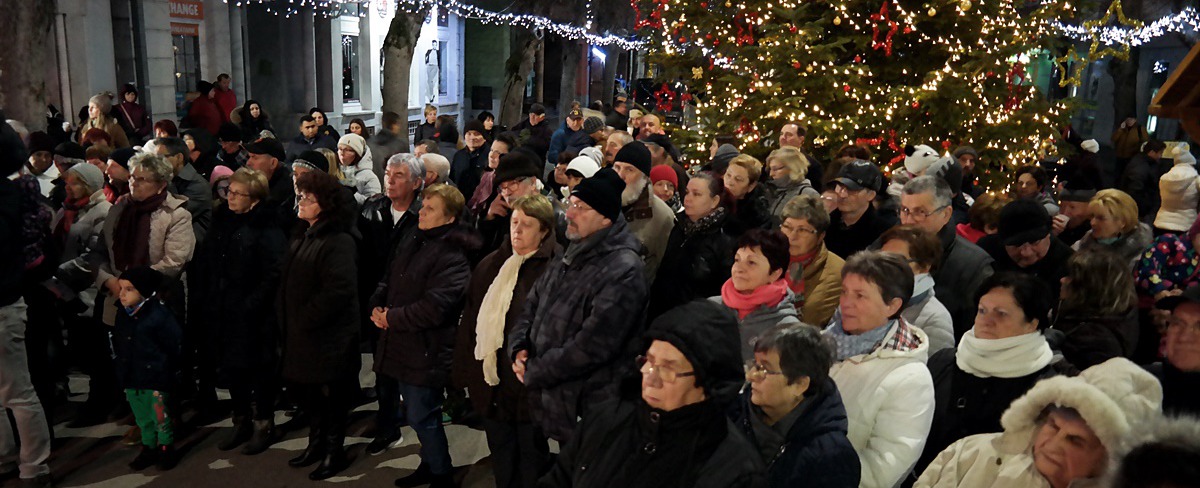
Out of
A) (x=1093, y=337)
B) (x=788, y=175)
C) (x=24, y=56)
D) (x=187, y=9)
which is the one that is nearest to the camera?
(x=1093, y=337)

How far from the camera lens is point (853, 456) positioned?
3.03 meters

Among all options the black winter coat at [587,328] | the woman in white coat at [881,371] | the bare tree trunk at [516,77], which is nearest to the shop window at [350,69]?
the bare tree trunk at [516,77]

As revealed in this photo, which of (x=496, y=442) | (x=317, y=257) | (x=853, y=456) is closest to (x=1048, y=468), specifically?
(x=853, y=456)

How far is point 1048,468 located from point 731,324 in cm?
103

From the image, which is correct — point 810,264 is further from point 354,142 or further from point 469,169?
point 469,169

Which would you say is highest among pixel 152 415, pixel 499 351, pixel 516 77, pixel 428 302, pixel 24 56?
pixel 24 56

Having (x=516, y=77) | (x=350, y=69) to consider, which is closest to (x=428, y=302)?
(x=516, y=77)

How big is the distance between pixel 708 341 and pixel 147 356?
4225mm

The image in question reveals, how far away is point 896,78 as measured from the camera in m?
10.4

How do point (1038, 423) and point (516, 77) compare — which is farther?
point (516, 77)

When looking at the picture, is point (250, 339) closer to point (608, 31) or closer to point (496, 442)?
point (496, 442)

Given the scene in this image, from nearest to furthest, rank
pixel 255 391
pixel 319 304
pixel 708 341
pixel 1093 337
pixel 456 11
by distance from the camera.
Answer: pixel 708 341, pixel 1093 337, pixel 319 304, pixel 255 391, pixel 456 11

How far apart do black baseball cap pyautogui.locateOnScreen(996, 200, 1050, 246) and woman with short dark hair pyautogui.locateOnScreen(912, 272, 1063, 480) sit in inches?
66.6

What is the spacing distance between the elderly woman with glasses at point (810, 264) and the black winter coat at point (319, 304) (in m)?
2.64
